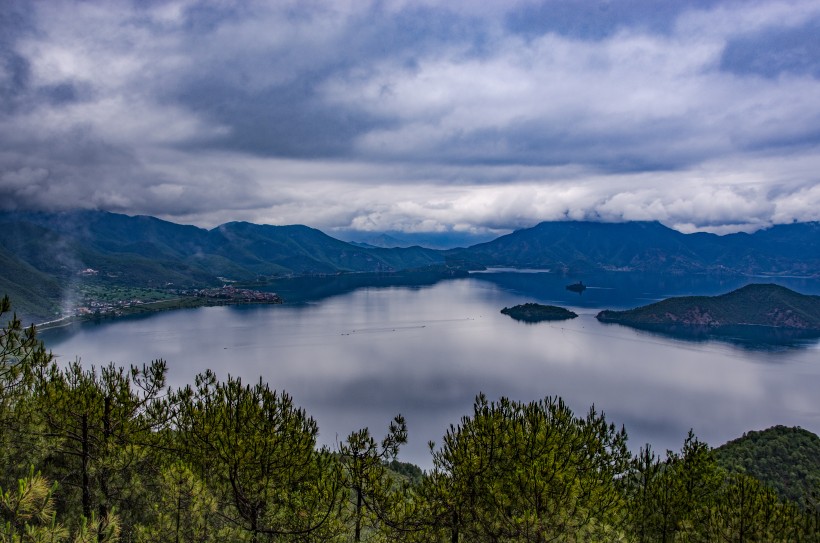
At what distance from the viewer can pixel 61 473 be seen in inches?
655

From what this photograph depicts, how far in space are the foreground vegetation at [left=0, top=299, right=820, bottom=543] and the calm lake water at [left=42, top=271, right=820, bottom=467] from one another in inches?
2100

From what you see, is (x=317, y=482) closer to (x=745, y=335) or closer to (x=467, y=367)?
(x=467, y=367)

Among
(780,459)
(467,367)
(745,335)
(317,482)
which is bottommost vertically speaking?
(745,335)

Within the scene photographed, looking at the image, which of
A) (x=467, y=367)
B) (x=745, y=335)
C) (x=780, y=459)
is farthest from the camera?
(x=745, y=335)

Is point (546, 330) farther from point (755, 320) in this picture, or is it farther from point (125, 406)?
point (125, 406)

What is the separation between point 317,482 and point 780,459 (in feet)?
171

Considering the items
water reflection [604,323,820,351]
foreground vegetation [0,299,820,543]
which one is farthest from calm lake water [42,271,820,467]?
foreground vegetation [0,299,820,543]

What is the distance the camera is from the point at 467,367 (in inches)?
4705

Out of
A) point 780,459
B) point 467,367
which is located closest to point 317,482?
point 780,459

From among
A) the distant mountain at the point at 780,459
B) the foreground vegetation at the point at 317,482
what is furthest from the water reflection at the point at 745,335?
the foreground vegetation at the point at 317,482

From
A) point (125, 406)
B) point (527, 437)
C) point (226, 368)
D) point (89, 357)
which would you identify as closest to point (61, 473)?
point (125, 406)

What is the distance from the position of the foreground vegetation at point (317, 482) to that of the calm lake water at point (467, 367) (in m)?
53.3

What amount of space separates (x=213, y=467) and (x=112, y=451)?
336 cm

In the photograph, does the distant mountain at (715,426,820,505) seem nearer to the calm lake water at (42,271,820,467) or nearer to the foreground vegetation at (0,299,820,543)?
the calm lake water at (42,271,820,467)
